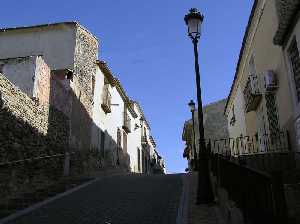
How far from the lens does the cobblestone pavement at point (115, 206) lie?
29.8 feet

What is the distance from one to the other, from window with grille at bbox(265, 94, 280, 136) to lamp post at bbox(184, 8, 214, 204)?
4.49 m

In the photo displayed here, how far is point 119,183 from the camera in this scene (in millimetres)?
15750

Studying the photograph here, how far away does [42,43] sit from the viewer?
75.2ft

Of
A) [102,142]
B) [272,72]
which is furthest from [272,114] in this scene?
[102,142]

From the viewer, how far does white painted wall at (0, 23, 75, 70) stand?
22.4 metres

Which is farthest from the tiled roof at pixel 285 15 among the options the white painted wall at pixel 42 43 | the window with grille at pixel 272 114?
the white painted wall at pixel 42 43

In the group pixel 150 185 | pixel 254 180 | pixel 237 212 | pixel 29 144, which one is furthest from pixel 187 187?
pixel 254 180

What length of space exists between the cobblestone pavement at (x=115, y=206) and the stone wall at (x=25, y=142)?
198 cm

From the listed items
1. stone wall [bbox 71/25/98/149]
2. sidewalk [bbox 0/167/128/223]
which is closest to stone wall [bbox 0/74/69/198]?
sidewalk [bbox 0/167/128/223]

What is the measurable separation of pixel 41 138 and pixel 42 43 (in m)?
8.16

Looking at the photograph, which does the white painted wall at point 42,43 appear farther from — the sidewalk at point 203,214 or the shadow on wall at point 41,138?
the sidewalk at point 203,214

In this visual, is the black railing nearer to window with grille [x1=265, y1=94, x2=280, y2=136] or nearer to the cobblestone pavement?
the cobblestone pavement

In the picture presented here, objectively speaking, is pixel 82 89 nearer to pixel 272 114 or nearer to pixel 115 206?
pixel 272 114

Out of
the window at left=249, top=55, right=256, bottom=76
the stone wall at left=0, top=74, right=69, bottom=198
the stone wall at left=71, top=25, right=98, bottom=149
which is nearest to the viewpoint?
the stone wall at left=0, top=74, right=69, bottom=198
